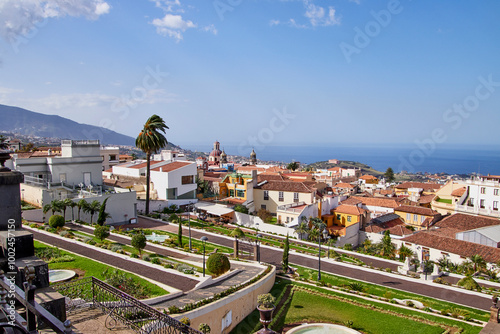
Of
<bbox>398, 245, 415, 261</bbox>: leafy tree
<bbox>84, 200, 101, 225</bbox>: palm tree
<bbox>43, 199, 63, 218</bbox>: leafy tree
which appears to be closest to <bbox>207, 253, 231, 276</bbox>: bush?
<bbox>43, 199, 63, 218</bbox>: leafy tree

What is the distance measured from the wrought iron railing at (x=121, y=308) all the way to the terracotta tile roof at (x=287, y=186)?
38240 mm

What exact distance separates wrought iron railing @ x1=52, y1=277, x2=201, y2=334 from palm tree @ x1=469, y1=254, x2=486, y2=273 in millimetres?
27138

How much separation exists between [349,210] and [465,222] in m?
13.2

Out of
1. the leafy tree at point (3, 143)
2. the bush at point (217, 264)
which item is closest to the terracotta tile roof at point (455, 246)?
the bush at point (217, 264)

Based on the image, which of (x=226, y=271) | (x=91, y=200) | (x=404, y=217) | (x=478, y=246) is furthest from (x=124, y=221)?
(x=404, y=217)

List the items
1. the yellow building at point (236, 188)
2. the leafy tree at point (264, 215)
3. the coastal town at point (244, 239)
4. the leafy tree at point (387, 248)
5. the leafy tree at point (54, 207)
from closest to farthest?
the coastal town at point (244, 239)
the leafy tree at point (54, 207)
the leafy tree at point (387, 248)
the leafy tree at point (264, 215)
the yellow building at point (236, 188)

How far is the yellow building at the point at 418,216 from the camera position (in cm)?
4494

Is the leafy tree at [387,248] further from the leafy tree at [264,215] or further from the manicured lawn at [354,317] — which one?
the manicured lawn at [354,317]

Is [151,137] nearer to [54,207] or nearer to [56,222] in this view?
[54,207]

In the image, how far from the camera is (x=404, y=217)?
47.6m

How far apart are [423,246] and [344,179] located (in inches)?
1929

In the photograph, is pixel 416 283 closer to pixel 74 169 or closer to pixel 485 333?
pixel 485 333

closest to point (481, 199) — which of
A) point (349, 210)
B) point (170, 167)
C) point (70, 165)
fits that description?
point (349, 210)

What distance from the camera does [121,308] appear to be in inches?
336
